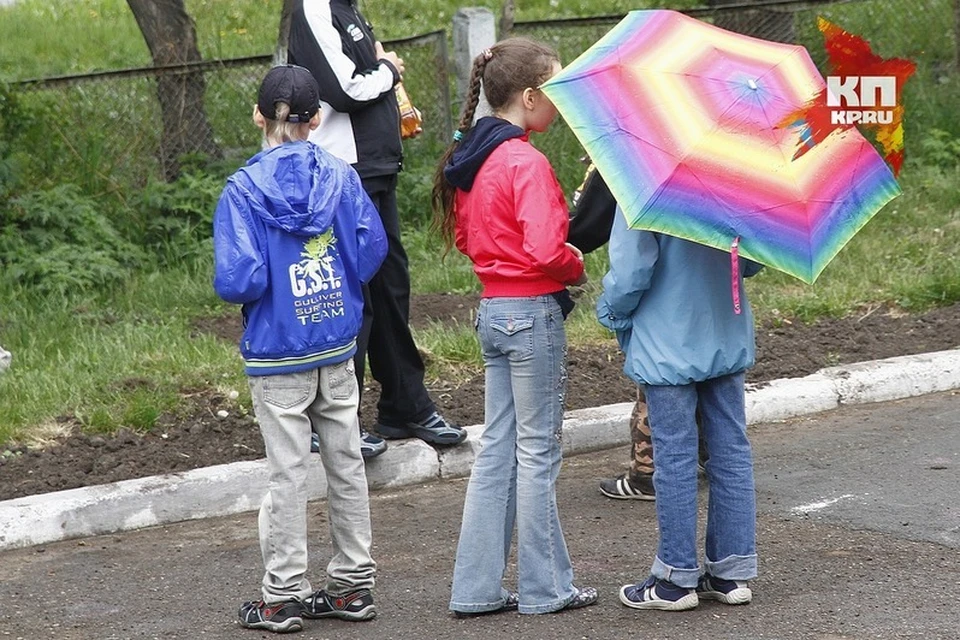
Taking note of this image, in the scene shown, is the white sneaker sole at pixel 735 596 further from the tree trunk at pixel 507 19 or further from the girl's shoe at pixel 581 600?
the tree trunk at pixel 507 19

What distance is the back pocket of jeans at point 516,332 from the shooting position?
427cm

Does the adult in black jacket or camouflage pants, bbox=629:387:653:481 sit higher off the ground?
the adult in black jacket

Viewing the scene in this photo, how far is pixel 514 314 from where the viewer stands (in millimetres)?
4273

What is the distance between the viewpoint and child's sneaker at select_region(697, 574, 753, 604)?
444cm

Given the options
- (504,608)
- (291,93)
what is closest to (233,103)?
(291,93)

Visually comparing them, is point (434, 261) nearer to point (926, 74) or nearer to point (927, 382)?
point (927, 382)

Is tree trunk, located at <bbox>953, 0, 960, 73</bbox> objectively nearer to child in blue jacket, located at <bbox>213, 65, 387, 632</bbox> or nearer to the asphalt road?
the asphalt road

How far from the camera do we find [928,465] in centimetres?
591

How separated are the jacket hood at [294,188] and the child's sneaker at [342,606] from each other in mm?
1128

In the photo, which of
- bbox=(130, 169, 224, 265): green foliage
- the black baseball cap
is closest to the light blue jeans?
the black baseball cap

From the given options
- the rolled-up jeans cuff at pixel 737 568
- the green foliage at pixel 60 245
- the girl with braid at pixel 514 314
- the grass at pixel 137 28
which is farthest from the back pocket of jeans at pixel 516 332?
the grass at pixel 137 28

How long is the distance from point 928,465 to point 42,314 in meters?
5.10

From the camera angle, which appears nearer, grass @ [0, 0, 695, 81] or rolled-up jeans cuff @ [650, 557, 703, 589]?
rolled-up jeans cuff @ [650, 557, 703, 589]

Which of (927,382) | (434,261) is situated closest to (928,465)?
(927,382)
